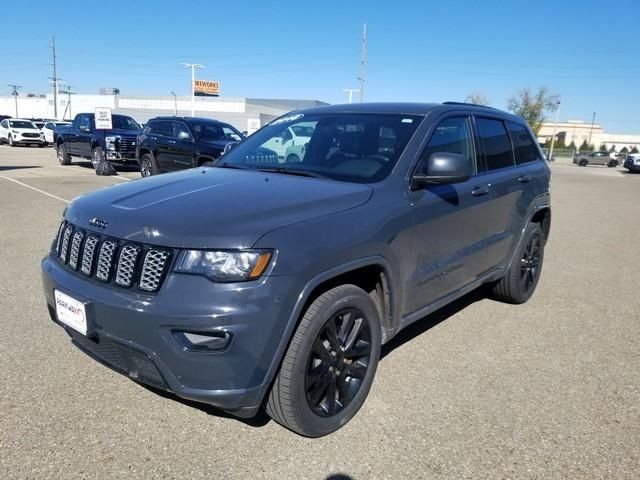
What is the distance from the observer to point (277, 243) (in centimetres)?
234

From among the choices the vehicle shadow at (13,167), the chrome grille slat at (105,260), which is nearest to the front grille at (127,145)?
the vehicle shadow at (13,167)

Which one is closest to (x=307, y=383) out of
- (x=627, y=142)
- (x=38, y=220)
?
(x=38, y=220)

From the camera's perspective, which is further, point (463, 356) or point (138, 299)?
point (463, 356)

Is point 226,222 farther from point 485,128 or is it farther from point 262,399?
point 485,128

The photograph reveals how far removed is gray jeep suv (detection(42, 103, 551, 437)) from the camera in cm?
228

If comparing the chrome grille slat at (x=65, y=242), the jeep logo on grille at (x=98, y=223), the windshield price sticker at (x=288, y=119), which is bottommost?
the chrome grille slat at (x=65, y=242)

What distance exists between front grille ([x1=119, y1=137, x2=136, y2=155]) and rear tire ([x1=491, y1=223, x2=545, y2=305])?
13284mm

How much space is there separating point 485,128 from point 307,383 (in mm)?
2682

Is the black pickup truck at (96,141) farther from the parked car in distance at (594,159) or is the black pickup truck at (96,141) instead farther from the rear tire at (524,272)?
the parked car in distance at (594,159)

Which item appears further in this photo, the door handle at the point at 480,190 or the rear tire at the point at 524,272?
the rear tire at the point at 524,272

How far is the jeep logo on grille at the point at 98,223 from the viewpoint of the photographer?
257 centimetres

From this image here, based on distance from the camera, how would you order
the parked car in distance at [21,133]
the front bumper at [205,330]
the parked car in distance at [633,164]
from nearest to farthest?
the front bumper at [205,330] → the parked car in distance at [21,133] → the parked car in distance at [633,164]

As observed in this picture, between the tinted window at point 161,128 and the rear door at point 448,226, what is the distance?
10501 millimetres

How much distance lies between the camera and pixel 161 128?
530 inches
